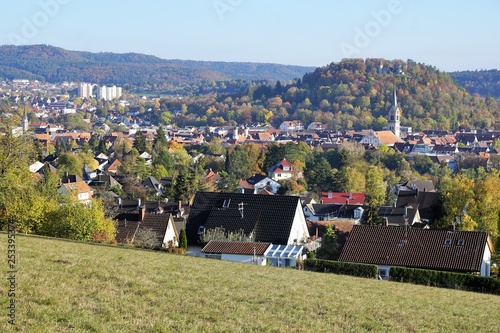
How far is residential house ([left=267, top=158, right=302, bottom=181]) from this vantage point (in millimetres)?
69000

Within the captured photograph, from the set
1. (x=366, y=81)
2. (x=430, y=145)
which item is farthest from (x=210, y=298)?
(x=366, y=81)

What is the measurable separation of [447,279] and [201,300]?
34.5 feet

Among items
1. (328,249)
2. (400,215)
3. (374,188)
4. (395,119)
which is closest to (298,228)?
(328,249)

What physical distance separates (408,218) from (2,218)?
73.0 feet

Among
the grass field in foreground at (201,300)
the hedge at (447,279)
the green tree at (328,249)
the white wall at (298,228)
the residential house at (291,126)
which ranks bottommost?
the residential house at (291,126)

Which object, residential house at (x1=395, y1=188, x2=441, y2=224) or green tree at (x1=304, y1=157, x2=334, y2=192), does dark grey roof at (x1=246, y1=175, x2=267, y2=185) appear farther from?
residential house at (x1=395, y1=188, x2=441, y2=224)

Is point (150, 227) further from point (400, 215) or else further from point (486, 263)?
point (400, 215)

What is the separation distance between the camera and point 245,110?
185000mm

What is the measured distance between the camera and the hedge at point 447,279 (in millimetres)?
19938

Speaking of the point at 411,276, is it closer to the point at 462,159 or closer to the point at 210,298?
the point at 210,298

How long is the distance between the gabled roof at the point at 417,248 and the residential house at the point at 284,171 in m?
42.4

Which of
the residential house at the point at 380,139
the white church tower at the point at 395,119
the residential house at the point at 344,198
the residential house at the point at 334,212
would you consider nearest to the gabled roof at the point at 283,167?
the residential house at the point at 344,198

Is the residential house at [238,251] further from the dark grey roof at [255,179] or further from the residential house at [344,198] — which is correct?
the dark grey roof at [255,179]

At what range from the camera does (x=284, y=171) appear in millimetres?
70312
